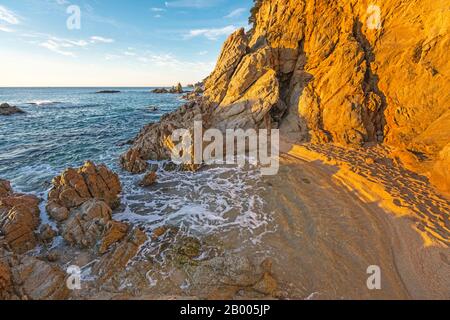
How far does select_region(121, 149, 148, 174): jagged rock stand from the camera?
15953 mm

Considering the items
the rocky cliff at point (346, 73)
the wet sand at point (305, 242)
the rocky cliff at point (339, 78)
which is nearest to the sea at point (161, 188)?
the wet sand at point (305, 242)

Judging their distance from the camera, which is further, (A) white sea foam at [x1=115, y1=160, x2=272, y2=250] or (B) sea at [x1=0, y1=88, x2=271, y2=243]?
(B) sea at [x1=0, y1=88, x2=271, y2=243]

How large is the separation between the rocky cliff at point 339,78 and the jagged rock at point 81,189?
5590 mm

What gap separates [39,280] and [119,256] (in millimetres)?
2335

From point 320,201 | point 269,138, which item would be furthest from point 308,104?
point 320,201

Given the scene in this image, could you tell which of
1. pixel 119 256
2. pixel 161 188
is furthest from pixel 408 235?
pixel 161 188

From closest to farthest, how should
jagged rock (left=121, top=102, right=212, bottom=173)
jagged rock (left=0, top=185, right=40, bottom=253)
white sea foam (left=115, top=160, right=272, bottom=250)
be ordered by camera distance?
1. jagged rock (left=0, top=185, right=40, bottom=253)
2. white sea foam (left=115, top=160, right=272, bottom=250)
3. jagged rock (left=121, top=102, right=212, bottom=173)

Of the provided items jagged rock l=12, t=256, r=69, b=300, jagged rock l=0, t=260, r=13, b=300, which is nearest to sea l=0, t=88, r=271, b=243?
jagged rock l=12, t=256, r=69, b=300

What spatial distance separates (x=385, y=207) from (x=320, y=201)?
2788mm

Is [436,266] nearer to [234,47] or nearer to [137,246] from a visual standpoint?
[137,246]

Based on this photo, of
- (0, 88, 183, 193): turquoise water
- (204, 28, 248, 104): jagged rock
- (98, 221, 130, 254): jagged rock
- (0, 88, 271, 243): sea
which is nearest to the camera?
(98, 221, 130, 254): jagged rock

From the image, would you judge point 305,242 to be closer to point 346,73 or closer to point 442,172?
point 442,172

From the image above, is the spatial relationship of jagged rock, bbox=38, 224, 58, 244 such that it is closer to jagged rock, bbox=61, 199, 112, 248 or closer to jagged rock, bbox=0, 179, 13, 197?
jagged rock, bbox=61, 199, 112, 248

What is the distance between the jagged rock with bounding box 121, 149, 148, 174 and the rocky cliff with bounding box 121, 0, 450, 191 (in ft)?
4.14
